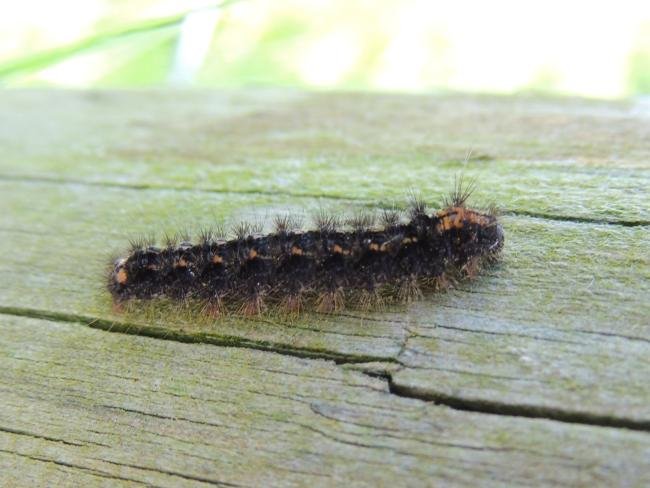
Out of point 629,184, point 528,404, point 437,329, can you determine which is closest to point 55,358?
point 437,329

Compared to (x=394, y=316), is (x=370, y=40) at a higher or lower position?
higher

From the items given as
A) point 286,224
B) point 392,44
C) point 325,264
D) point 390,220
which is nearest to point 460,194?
point 390,220

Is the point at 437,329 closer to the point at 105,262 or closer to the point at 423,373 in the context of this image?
the point at 423,373

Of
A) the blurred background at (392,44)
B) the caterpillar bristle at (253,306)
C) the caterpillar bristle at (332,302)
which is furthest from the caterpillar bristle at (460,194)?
the blurred background at (392,44)

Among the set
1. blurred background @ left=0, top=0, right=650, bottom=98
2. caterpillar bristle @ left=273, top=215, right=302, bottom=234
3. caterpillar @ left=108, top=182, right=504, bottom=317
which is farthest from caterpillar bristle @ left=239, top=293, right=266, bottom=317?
blurred background @ left=0, top=0, right=650, bottom=98

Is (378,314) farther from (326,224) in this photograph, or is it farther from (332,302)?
(326,224)

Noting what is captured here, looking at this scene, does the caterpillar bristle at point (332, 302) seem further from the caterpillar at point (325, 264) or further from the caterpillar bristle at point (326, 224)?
the caterpillar bristle at point (326, 224)

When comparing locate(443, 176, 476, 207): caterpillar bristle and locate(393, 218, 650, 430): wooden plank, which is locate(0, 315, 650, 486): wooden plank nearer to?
locate(393, 218, 650, 430): wooden plank

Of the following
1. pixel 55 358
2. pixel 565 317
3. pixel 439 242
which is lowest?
pixel 55 358
